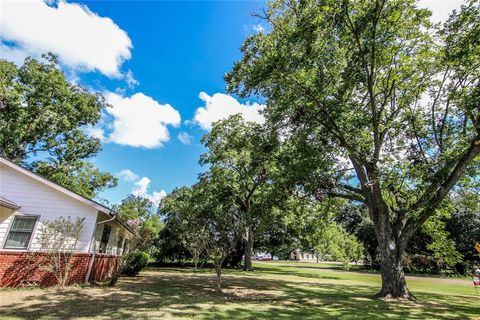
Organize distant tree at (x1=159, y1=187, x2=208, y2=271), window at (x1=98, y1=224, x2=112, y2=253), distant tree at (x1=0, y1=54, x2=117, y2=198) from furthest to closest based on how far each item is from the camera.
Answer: distant tree at (x1=0, y1=54, x2=117, y2=198) < distant tree at (x1=159, y1=187, x2=208, y2=271) < window at (x1=98, y1=224, x2=112, y2=253)

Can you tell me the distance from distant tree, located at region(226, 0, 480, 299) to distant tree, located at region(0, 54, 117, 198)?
20.9 meters

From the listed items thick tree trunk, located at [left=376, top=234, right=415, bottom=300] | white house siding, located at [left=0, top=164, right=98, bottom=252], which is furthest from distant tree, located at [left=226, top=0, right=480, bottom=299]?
white house siding, located at [left=0, top=164, right=98, bottom=252]

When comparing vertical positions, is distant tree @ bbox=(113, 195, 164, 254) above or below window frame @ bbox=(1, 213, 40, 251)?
above

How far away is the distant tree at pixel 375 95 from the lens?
33.7 feet

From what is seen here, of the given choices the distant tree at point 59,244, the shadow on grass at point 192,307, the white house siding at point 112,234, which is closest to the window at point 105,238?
the white house siding at point 112,234

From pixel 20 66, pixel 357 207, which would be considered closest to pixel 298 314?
pixel 20 66

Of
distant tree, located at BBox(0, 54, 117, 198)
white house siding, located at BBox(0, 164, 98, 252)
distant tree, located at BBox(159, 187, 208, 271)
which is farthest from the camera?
distant tree, located at BBox(0, 54, 117, 198)

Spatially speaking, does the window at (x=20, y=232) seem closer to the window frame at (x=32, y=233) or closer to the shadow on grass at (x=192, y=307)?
the window frame at (x=32, y=233)

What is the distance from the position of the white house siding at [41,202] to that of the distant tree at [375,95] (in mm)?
8984

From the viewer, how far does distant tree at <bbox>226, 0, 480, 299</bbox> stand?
33.7 feet

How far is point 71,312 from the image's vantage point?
7152 millimetres

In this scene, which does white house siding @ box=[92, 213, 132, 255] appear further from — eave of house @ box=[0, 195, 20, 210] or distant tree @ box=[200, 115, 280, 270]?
distant tree @ box=[200, 115, 280, 270]

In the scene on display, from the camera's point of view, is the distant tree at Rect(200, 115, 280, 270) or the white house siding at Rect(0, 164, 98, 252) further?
the distant tree at Rect(200, 115, 280, 270)

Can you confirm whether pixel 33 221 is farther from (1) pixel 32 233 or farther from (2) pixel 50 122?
(2) pixel 50 122
